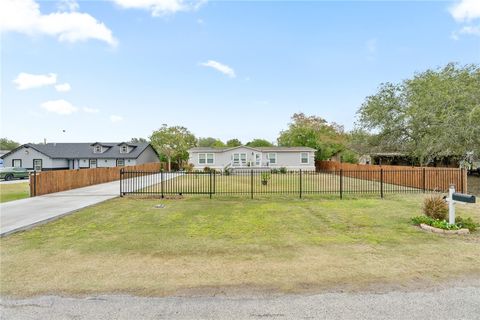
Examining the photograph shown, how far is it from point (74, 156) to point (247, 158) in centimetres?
2272

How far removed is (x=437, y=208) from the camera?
7.23 metres

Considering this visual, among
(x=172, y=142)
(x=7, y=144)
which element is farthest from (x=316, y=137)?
(x=7, y=144)

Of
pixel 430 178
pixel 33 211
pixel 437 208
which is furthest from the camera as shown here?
pixel 430 178

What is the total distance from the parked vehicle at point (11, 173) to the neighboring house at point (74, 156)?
7.65 metres

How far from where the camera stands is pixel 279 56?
2192cm

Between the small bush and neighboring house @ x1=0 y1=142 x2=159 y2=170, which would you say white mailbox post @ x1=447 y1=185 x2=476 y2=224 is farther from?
neighboring house @ x1=0 y1=142 x2=159 y2=170

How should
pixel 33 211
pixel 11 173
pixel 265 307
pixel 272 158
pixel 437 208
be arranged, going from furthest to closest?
pixel 272 158, pixel 11 173, pixel 33 211, pixel 437 208, pixel 265 307

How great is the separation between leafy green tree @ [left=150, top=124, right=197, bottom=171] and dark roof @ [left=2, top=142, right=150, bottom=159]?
502 cm

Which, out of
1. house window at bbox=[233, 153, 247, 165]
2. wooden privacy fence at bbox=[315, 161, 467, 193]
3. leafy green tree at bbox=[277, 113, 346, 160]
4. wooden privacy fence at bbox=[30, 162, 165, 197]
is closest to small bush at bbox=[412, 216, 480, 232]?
wooden privacy fence at bbox=[315, 161, 467, 193]

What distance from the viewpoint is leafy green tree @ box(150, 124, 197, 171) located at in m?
42.3

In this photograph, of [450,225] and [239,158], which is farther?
[239,158]

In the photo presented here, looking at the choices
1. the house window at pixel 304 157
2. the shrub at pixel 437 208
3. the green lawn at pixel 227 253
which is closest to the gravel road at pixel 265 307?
the green lawn at pixel 227 253

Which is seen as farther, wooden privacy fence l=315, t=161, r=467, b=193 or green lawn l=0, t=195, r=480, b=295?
wooden privacy fence l=315, t=161, r=467, b=193

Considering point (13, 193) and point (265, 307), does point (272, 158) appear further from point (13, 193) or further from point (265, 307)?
point (265, 307)
